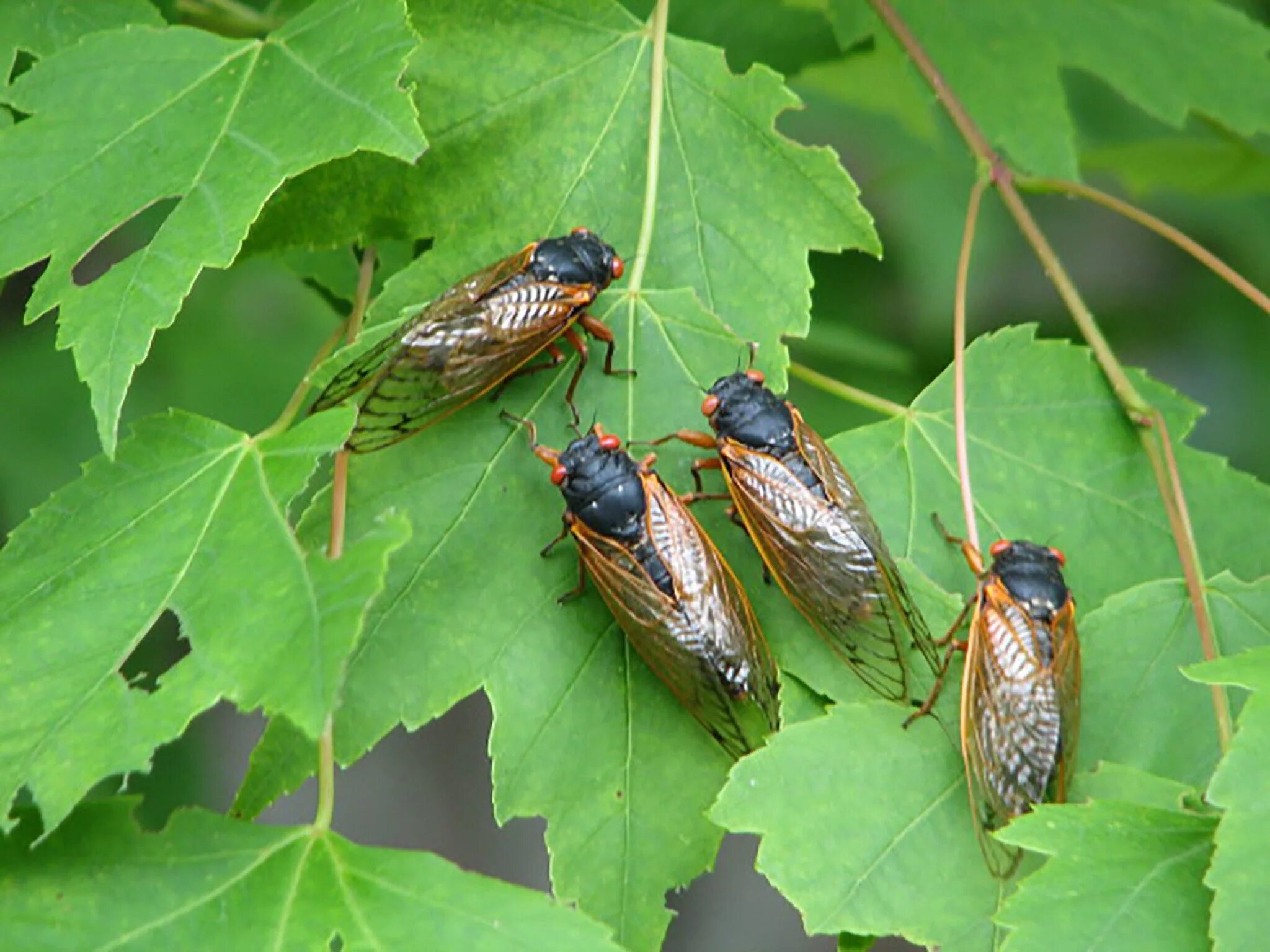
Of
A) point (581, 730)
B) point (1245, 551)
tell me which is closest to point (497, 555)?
point (581, 730)

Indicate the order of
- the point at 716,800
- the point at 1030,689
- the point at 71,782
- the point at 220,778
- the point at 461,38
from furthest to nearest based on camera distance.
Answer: the point at 220,778
the point at 461,38
the point at 1030,689
the point at 716,800
the point at 71,782

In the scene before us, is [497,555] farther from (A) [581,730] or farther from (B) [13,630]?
(B) [13,630]

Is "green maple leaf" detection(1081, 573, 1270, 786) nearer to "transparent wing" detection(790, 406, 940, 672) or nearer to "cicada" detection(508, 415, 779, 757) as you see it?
"transparent wing" detection(790, 406, 940, 672)

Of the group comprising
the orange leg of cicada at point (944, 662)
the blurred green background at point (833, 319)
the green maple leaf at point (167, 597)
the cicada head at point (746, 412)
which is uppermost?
the green maple leaf at point (167, 597)

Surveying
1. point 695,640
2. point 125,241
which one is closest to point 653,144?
point 695,640

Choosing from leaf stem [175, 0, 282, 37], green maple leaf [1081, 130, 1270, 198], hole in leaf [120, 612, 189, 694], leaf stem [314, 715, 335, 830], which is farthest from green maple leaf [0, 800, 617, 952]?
green maple leaf [1081, 130, 1270, 198]

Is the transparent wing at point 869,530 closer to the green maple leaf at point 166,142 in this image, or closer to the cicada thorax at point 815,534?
the cicada thorax at point 815,534

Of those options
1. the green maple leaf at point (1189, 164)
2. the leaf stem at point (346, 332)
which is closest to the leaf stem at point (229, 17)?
the leaf stem at point (346, 332)
